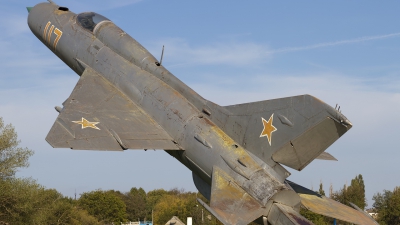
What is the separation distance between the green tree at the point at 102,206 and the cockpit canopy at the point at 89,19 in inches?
2212

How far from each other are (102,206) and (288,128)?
65.4 metres

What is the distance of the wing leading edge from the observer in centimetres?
1730

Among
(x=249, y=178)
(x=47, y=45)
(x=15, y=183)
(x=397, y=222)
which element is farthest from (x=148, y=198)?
(x=249, y=178)

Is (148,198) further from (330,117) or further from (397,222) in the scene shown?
(330,117)

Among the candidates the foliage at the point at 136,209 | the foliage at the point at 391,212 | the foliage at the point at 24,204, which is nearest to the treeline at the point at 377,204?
the foliage at the point at 391,212

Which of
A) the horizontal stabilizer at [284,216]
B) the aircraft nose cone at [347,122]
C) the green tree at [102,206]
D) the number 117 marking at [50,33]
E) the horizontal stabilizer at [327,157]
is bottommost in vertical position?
the horizontal stabilizer at [284,216]

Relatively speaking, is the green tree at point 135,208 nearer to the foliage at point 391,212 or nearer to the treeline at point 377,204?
the treeline at point 377,204

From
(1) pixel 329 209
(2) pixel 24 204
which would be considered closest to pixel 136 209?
(2) pixel 24 204

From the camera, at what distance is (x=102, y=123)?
60.5 ft

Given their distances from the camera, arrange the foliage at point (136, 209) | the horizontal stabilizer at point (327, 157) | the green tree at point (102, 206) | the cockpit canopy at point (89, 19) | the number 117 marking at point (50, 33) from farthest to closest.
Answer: the foliage at point (136, 209), the green tree at point (102, 206), the number 117 marking at point (50, 33), the cockpit canopy at point (89, 19), the horizontal stabilizer at point (327, 157)

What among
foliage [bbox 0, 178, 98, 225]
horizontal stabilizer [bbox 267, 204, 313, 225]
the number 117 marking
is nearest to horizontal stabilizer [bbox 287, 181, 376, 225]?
horizontal stabilizer [bbox 267, 204, 313, 225]

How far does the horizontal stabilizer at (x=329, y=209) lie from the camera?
17234mm

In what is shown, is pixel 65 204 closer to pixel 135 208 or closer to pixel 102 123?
pixel 102 123

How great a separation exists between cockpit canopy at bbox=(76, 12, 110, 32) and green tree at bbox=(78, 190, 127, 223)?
5618cm
